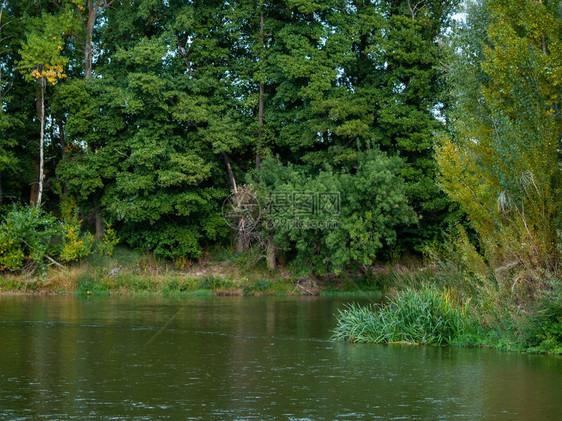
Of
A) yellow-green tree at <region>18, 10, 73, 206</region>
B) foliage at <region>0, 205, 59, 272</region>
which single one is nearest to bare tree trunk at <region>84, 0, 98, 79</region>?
yellow-green tree at <region>18, 10, 73, 206</region>

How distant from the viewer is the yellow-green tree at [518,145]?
52.9ft

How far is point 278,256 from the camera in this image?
35.0 meters

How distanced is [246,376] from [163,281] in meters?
20.2

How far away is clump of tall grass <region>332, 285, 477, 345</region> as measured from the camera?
1630 cm

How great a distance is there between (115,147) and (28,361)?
908 inches

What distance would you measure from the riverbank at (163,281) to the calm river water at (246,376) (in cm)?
1063

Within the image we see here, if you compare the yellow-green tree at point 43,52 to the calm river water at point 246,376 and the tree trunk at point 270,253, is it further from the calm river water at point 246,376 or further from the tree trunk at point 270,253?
the calm river water at point 246,376

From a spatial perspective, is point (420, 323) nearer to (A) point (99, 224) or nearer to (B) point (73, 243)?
(B) point (73, 243)

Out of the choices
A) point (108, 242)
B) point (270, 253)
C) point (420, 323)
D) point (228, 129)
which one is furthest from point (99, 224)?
point (420, 323)

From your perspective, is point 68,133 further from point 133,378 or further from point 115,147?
point 133,378

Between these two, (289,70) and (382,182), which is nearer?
(382,182)

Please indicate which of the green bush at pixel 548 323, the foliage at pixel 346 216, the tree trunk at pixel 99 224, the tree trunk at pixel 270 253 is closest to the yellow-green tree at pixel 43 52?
the tree trunk at pixel 99 224

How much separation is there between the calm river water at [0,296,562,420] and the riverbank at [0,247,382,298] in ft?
34.9

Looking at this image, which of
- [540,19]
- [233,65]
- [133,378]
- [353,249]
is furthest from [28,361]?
[233,65]
